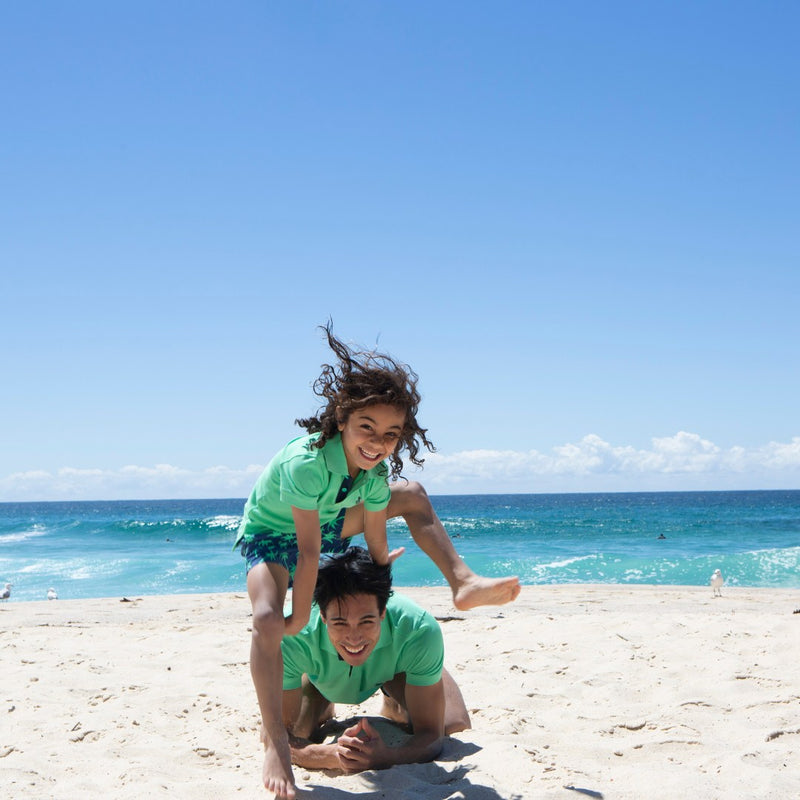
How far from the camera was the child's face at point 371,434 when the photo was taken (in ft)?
10.5

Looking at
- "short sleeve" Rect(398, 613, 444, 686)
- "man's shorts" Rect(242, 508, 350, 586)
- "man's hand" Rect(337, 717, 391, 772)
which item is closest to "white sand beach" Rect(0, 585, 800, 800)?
"man's hand" Rect(337, 717, 391, 772)

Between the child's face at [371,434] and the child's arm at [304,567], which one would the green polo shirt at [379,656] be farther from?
the child's face at [371,434]

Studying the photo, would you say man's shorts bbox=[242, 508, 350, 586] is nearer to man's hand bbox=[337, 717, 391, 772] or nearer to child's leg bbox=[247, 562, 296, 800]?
child's leg bbox=[247, 562, 296, 800]

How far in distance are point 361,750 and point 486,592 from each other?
788 millimetres

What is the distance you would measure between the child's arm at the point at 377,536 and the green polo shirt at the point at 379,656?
0.22m

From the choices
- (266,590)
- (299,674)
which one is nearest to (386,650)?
(299,674)

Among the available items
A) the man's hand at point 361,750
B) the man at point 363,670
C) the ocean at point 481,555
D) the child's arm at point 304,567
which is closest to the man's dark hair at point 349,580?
the man at point 363,670

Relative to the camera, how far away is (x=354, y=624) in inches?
124

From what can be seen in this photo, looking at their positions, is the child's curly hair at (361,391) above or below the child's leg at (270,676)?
above

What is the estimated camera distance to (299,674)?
3.38 m

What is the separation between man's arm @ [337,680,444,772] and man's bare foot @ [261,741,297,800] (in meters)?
0.28

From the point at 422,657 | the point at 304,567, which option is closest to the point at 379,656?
the point at 422,657

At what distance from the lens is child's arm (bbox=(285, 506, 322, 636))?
9.84 feet

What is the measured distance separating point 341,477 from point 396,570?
13.3m
